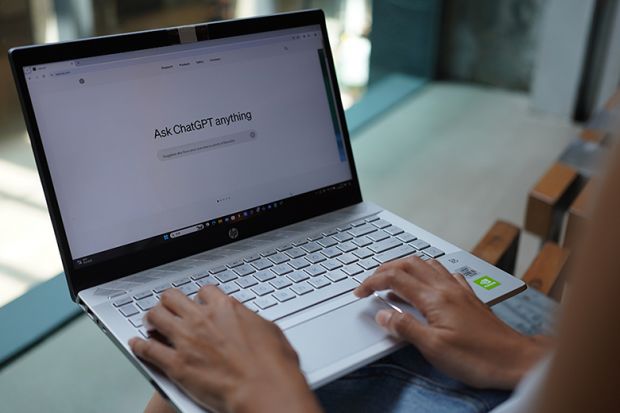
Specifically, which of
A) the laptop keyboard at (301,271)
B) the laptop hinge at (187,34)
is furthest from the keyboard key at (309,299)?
the laptop hinge at (187,34)

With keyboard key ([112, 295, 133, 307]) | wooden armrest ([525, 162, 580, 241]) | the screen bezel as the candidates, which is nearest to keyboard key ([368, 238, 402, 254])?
the screen bezel

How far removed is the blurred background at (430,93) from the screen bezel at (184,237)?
51 cm

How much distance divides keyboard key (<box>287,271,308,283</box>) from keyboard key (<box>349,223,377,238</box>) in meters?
0.12

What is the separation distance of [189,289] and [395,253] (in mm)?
268

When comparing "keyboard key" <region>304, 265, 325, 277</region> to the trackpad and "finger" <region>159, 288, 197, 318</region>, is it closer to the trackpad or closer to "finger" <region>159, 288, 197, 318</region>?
the trackpad

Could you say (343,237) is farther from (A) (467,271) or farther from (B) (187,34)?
(B) (187,34)

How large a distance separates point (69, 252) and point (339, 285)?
315mm

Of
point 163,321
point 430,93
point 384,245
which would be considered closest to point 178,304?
point 163,321

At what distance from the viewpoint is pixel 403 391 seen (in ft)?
2.21

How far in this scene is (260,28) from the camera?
87 cm

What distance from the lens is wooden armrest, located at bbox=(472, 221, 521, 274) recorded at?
43.3 inches

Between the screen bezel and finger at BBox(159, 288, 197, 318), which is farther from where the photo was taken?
the screen bezel

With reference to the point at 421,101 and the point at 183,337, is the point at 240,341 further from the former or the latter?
the point at 421,101

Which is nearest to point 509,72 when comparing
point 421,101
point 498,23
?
point 498,23
